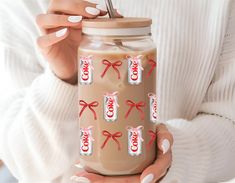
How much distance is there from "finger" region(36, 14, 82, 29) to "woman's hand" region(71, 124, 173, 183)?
7.7 inches

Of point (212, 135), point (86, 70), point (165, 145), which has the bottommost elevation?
point (212, 135)

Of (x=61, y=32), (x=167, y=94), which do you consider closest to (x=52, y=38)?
(x=61, y=32)

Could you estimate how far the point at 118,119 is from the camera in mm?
679

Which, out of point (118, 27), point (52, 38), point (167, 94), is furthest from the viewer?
point (167, 94)

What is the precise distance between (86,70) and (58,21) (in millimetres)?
96

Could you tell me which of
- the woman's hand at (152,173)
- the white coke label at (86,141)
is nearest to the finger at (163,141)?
the woman's hand at (152,173)

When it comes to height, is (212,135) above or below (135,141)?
below

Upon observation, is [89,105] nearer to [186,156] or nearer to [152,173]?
[152,173]

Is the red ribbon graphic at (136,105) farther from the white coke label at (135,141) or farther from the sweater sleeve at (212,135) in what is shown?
the sweater sleeve at (212,135)

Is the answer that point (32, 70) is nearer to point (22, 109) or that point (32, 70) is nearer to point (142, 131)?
point (22, 109)

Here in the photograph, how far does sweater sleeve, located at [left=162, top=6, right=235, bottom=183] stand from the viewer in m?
0.90

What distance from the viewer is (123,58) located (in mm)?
655

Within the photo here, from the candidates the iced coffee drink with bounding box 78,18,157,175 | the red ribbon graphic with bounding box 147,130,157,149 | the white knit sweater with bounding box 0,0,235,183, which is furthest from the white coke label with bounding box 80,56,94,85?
the white knit sweater with bounding box 0,0,235,183

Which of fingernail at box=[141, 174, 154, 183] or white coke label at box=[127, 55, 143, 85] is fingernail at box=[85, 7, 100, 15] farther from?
fingernail at box=[141, 174, 154, 183]
